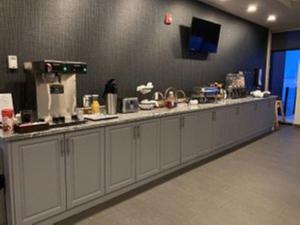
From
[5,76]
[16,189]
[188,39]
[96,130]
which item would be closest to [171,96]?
[188,39]

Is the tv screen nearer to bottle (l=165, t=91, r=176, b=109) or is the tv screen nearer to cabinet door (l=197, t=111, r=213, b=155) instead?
bottle (l=165, t=91, r=176, b=109)

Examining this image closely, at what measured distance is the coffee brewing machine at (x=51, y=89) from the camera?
2.52m

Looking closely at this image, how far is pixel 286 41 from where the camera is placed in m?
7.39

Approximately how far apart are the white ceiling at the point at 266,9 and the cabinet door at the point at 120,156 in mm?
3268

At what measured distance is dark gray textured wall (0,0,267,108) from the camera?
2703mm

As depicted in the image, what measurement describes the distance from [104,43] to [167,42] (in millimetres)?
1294

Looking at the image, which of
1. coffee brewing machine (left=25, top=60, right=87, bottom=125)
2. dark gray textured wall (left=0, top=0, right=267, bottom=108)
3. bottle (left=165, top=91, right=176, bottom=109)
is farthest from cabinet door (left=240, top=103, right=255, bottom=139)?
coffee brewing machine (left=25, top=60, right=87, bottom=125)

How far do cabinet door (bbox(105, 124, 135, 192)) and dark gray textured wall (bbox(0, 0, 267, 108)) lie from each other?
2.67 ft

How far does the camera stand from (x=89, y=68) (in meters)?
3.33

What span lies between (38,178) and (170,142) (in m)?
1.79

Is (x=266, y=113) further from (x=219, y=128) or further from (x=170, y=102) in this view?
(x=170, y=102)

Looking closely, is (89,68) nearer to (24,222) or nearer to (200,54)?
Result: (24,222)

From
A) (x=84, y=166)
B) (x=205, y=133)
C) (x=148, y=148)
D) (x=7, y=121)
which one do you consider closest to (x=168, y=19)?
(x=205, y=133)

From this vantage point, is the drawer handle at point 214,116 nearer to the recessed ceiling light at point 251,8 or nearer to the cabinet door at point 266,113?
the cabinet door at point 266,113
